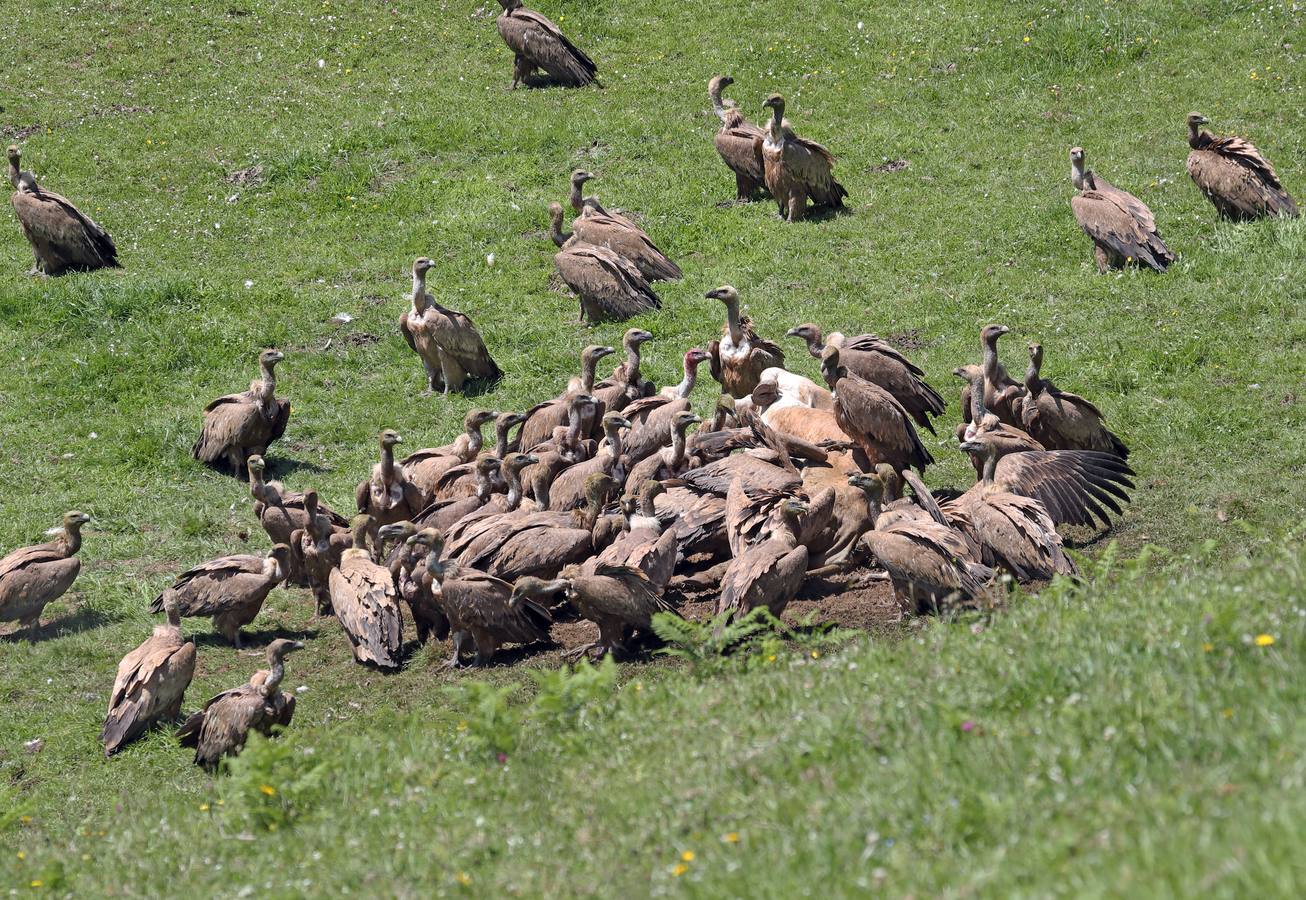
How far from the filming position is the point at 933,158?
61.2 feet

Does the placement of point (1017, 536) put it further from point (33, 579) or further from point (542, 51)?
point (542, 51)

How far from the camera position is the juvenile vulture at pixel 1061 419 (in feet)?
37.6

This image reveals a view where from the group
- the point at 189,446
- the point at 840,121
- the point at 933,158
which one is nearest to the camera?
the point at 189,446

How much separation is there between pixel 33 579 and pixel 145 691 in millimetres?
2437

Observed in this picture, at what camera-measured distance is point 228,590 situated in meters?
10.5

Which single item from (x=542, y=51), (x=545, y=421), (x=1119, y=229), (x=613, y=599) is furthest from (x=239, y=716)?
(x=542, y=51)

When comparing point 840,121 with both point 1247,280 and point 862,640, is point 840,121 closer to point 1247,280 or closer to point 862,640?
point 1247,280

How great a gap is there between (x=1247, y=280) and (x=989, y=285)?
100 inches

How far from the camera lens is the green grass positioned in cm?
506

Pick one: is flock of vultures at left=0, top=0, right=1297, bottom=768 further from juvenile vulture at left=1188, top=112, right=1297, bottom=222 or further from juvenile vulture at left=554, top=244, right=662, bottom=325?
juvenile vulture at left=554, top=244, right=662, bottom=325

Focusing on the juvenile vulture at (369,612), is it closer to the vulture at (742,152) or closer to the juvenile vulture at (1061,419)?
the juvenile vulture at (1061,419)

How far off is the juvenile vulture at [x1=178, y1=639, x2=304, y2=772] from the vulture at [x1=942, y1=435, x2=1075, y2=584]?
4.57 metres

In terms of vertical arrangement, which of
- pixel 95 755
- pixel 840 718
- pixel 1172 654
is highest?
pixel 1172 654

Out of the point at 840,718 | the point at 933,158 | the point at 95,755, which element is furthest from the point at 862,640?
the point at 933,158
